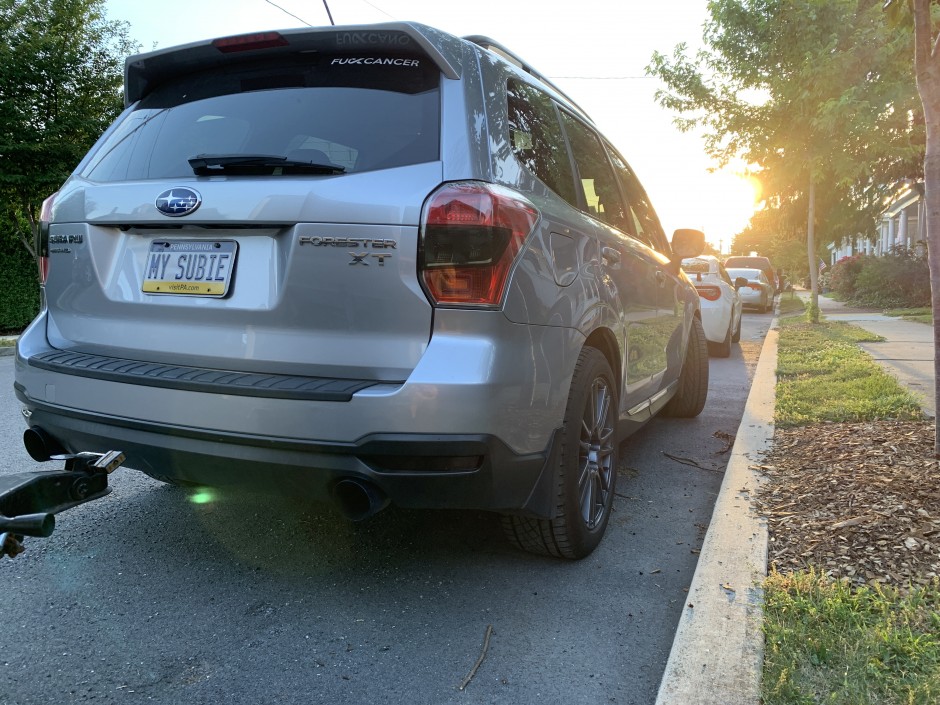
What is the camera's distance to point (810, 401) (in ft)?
19.5

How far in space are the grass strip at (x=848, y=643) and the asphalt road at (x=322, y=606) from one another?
0.35 m

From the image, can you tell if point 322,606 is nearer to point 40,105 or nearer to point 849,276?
point 40,105

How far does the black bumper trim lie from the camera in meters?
2.28

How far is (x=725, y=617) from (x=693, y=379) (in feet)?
11.4

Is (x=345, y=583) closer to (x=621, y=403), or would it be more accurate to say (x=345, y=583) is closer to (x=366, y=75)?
(x=621, y=403)

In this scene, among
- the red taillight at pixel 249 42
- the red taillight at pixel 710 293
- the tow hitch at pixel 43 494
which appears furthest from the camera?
the red taillight at pixel 710 293

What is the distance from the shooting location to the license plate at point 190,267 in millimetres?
2463

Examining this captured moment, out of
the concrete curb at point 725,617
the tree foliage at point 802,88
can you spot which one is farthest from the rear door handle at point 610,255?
the tree foliage at point 802,88

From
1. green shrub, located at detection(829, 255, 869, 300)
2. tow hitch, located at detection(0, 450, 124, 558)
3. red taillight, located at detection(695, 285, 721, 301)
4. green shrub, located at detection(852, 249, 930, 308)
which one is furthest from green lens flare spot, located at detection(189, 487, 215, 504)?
green shrub, located at detection(829, 255, 869, 300)

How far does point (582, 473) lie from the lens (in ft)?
9.96

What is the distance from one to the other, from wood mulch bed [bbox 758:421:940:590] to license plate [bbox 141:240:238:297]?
2.23 m

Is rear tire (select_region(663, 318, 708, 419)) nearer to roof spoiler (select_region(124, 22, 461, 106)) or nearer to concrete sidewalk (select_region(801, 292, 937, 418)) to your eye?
concrete sidewalk (select_region(801, 292, 937, 418))

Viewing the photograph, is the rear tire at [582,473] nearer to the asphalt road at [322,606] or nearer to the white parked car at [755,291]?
the asphalt road at [322,606]

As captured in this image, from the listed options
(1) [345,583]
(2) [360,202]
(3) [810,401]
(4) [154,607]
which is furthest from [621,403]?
(3) [810,401]
